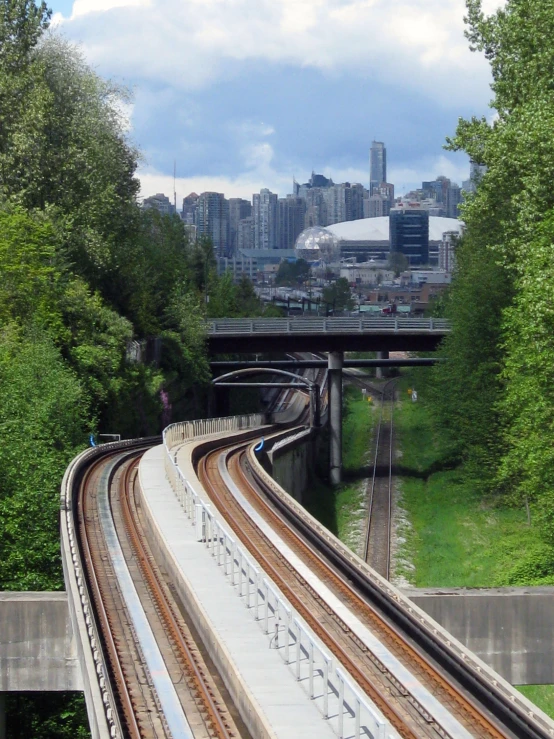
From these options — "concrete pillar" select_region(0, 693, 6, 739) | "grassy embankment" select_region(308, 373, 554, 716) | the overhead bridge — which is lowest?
"grassy embankment" select_region(308, 373, 554, 716)

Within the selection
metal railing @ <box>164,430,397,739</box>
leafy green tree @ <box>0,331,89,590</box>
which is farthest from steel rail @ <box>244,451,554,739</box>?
leafy green tree @ <box>0,331,89,590</box>

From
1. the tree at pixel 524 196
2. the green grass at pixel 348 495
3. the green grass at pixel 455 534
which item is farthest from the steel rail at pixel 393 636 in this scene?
the green grass at pixel 348 495

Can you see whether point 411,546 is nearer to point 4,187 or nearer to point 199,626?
point 4,187

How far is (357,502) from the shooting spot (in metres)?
53.6

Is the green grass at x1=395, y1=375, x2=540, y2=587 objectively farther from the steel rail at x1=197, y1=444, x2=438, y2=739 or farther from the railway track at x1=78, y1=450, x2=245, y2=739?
the railway track at x1=78, y1=450, x2=245, y2=739

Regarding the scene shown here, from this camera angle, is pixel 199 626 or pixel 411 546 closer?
pixel 199 626

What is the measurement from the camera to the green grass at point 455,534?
34.9m

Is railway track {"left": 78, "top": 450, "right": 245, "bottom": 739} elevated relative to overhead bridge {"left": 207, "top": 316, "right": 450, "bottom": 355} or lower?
lower

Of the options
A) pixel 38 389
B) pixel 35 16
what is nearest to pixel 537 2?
pixel 38 389

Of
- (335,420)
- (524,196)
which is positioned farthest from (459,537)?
(335,420)

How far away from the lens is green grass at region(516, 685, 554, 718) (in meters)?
23.4

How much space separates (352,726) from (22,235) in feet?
106

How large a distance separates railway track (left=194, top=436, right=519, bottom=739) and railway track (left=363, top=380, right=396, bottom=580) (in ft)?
48.8

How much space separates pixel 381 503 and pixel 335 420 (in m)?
11.6
